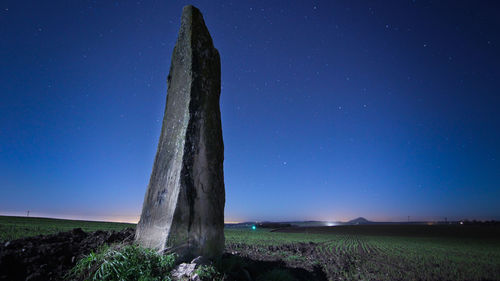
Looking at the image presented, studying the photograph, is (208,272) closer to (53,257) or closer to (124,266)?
(124,266)

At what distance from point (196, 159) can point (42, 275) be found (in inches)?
179

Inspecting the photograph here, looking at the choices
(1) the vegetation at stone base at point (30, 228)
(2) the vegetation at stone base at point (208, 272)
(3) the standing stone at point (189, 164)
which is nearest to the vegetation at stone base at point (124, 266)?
(3) the standing stone at point (189, 164)

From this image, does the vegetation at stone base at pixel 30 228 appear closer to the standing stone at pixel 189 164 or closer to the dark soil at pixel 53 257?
the dark soil at pixel 53 257

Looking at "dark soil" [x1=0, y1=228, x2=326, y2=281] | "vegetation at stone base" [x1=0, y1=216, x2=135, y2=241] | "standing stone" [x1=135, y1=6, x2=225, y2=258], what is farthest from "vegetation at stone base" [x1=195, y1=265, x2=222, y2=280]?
"vegetation at stone base" [x1=0, y1=216, x2=135, y2=241]

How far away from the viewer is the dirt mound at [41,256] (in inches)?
223

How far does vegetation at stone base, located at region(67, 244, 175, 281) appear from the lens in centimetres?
574

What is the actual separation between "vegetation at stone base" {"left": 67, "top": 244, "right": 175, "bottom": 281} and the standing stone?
0.57 m

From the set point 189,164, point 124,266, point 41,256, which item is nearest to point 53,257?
point 41,256

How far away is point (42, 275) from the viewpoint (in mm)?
5664

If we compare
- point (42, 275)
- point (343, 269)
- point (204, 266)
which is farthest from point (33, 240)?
point (343, 269)

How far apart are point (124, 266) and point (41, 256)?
7.04 ft

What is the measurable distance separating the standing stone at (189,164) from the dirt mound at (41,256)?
67.5 inches

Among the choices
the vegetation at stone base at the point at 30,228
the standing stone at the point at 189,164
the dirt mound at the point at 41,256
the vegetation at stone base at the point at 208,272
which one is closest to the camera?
the dirt mound at the point at 41,256

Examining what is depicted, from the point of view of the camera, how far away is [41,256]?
20.4 ft
